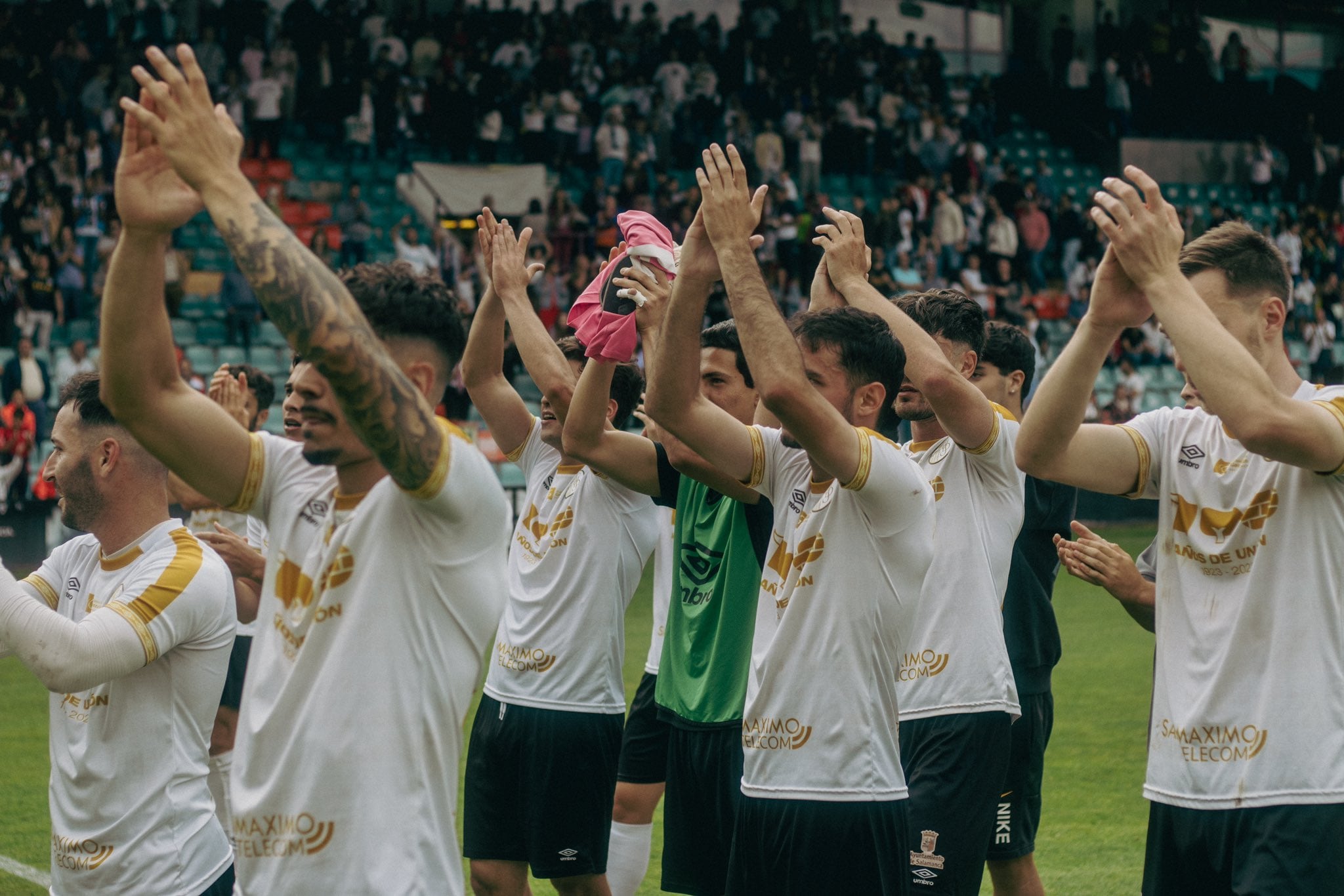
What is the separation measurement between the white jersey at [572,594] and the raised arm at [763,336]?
71.8 inches

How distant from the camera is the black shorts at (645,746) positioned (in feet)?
18.8

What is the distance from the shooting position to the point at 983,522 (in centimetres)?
502

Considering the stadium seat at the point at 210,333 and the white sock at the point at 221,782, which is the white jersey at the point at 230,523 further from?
the stadium seat at the point at 210,333

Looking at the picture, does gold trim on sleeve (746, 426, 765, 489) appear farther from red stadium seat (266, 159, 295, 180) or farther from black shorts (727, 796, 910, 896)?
red stadium seat (266, 159, 295, 180)

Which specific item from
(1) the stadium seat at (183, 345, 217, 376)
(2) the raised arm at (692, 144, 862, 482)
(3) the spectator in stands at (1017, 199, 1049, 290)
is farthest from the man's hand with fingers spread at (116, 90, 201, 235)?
(3) the spectator in stands at (1017, 199, 1049, 290)

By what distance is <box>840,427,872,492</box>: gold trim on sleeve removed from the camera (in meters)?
3.78

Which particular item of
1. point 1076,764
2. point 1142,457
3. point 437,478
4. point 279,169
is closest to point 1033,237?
point 279,169

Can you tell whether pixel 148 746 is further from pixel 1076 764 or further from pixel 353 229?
pixel 353 229

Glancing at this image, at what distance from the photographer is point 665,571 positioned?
6105 mm

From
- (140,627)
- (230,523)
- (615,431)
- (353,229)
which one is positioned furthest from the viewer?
(353,229)

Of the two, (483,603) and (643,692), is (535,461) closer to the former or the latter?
(643,692)

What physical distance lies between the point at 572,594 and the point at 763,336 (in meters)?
2.01

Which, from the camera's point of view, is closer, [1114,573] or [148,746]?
[148,746]

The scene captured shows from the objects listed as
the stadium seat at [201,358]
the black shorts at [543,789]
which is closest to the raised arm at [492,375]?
the black shorts at [543,789]
